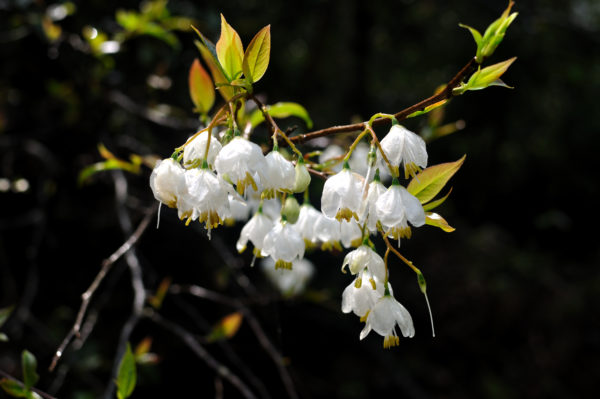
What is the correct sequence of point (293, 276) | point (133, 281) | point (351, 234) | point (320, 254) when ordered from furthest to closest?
point (320, 254) → point (293, 276) → point (133, 281) → point (351, 234)

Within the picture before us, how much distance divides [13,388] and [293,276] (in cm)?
118

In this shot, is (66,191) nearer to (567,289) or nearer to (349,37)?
(349,37)

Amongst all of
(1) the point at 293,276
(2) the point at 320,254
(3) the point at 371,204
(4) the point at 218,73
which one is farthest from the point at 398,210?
(2) the point at 320,254

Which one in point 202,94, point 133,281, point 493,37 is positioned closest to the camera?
point 493,37

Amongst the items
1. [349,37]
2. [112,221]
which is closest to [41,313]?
[112,221]

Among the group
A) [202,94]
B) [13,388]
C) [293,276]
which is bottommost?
[13,388]

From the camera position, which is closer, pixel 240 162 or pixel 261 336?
pixel 240 162

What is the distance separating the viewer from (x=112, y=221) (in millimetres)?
2559

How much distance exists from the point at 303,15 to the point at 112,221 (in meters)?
3.00

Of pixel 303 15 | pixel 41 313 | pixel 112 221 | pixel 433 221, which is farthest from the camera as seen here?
pixel 303 15

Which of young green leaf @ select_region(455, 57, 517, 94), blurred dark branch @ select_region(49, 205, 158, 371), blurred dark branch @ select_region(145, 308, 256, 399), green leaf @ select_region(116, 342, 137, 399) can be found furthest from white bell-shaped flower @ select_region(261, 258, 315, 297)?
young green leaf @ select_region(455, 57, 517, 94)

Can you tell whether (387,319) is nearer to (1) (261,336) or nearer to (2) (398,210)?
(2) (398,210)

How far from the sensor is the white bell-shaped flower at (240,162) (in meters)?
0.69

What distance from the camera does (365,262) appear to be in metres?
0.78
